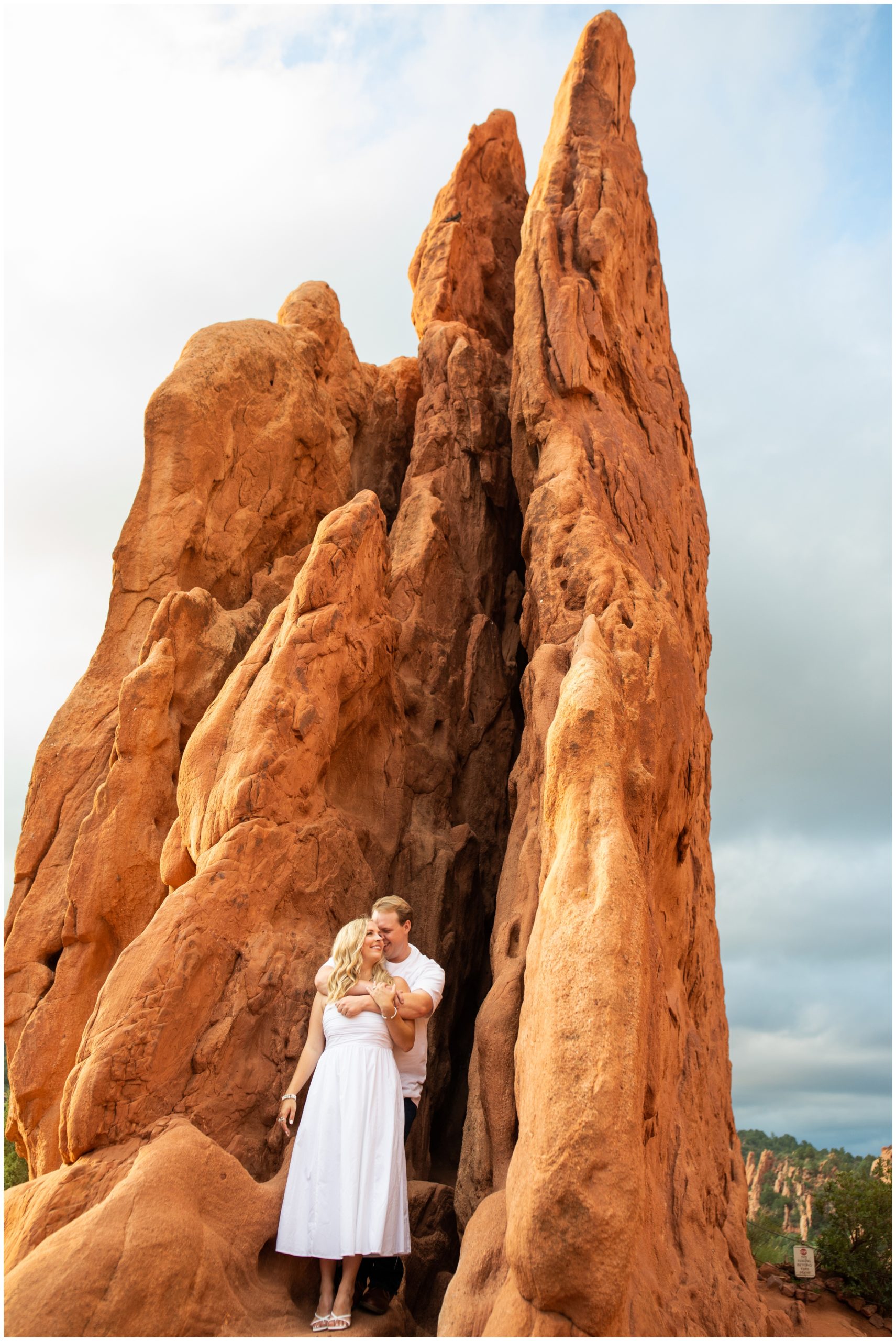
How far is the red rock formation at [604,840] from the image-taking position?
5.17 meters

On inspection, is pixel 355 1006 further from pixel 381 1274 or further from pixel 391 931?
pixel 381 1274

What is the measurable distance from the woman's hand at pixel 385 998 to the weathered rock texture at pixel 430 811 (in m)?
0.83

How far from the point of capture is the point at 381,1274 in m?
6.12

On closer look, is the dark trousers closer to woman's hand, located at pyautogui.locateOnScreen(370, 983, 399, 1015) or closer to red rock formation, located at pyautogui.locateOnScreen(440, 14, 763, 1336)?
red rock formation, located at pyautogui.locateOnScreen(440, 14, 763, 1336)

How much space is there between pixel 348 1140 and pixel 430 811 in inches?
170

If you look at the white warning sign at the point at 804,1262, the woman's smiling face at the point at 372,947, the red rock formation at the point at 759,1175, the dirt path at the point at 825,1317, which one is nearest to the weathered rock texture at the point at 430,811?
the woman's smiling face at the point at 372,947

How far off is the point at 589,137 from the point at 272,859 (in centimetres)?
1010

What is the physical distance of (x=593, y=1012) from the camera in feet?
18.0

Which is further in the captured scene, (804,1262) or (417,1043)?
(804,1262)

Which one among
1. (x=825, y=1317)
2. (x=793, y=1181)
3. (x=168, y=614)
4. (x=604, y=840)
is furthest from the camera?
(x=793, y=1181)

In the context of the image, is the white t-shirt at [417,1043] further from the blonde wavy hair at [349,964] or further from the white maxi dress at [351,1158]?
the white maxi dress at [351,1158]

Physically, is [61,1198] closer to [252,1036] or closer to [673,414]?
[252,1036]

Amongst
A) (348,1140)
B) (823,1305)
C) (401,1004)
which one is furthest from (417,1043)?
(823,1305)

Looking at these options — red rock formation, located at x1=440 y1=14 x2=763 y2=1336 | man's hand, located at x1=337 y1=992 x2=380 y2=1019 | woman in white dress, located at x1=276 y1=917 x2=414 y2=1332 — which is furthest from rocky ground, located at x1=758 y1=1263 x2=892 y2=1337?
man's hand, located at x1=337 y1=992 x2=380 y2=1019
